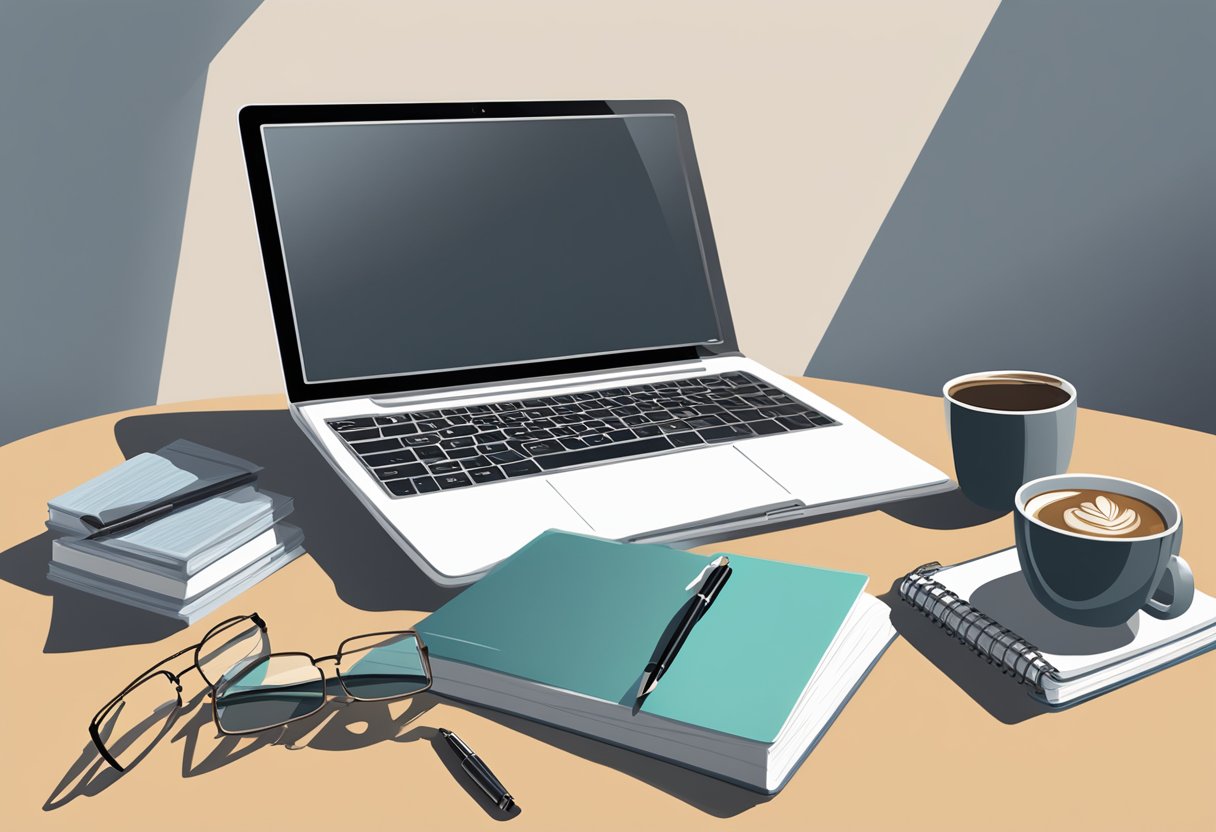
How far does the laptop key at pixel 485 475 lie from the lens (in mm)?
892

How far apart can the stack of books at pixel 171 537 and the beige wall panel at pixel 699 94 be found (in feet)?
2.92

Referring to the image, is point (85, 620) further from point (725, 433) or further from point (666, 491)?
point (725, 433)

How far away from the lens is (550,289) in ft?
3.92

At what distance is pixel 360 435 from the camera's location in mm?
975

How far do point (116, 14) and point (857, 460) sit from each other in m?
1.22

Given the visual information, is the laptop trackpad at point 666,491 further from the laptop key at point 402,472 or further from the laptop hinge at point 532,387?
the laptop hinge at point 532,387

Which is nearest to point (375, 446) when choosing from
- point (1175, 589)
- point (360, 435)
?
point (360, 435)

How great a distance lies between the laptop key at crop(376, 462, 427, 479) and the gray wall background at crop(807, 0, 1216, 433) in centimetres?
136

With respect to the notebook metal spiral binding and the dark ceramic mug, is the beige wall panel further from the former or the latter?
the notebook metal spiral binding

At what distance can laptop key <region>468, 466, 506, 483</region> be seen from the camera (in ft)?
2.93

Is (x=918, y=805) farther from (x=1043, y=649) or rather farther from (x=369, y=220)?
(x=369, y=220)

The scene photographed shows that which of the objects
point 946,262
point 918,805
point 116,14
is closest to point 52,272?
point 116,14

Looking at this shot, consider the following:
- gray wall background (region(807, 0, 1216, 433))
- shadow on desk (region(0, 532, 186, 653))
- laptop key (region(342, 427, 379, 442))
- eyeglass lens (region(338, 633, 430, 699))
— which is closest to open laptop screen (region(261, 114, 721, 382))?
laptop key (region(342, 427, 379, 442))

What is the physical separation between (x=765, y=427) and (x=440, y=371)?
36 cm
